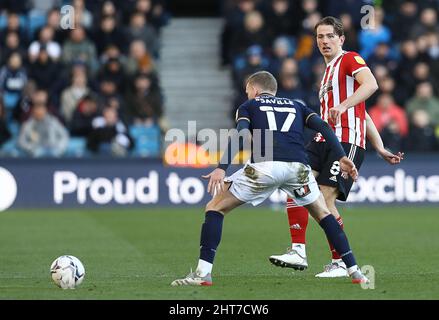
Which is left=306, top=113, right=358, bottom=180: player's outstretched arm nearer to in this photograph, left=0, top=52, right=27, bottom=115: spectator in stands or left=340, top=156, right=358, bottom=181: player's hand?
left=340, top=156, right=358, bottom=181: player's hand

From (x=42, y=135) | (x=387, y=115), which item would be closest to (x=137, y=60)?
(x=42, y=135)

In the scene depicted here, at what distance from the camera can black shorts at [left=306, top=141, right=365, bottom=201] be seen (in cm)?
984

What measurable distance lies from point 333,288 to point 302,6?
45.0 ft

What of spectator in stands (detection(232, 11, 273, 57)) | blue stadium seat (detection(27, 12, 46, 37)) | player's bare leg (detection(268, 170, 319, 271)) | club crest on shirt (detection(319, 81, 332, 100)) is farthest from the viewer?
spectator in stands (detection(232, 11, 273, 57))

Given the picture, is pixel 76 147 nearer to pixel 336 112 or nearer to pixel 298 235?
pixel 298 235

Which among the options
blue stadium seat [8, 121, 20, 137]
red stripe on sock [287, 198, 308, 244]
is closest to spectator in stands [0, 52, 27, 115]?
blue stadium seat [8, 121, 20, 137]

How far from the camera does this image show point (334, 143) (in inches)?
348

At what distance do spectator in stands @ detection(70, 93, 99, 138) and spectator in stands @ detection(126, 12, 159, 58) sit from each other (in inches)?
89.0

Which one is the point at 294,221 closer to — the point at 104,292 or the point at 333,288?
the point at 333,288

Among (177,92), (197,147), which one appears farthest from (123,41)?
(197,147)

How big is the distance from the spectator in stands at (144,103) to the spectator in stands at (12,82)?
1.93 metres

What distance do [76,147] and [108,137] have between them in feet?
2.05

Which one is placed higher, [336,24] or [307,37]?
[336,24]

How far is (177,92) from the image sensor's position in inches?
867
